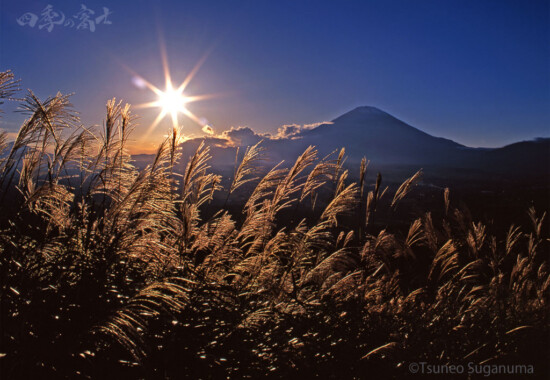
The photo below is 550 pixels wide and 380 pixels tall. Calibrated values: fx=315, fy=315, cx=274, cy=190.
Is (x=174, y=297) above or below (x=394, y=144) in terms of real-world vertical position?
below

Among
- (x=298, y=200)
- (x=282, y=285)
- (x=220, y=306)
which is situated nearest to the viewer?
(x=220, y=306)

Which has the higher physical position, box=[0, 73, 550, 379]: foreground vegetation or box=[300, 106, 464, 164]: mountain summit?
box=[300, 106, 464, 164]: mountain summit

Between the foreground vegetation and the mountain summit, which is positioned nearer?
the foreground vegetation

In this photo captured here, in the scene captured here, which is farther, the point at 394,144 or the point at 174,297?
the point at 394,144

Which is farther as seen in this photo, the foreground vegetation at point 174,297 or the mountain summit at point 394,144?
the mountain summit at point 394,144

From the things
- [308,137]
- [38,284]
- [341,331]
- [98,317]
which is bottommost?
[341,331]

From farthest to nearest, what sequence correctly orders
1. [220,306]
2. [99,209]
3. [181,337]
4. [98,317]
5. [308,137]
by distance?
[308,137]
[99,209]
[220,306]
[181,337]
[98,317]

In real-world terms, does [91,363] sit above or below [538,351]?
above

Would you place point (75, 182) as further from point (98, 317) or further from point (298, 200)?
point (298, 200)

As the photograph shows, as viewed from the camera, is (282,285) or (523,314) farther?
(523,314)

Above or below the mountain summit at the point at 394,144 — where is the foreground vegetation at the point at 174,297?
below

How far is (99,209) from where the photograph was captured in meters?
2.67

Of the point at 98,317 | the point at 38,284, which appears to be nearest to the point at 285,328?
the point at 98,317

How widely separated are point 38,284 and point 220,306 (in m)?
1.18
